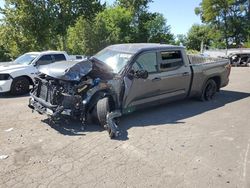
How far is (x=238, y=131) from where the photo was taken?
7.04 m

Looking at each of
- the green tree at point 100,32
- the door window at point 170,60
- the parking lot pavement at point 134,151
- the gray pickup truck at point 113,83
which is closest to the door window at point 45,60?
the parking lot pavement at point 134,151

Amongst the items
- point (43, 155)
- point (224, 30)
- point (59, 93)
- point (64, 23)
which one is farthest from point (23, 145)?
point (224, 30)

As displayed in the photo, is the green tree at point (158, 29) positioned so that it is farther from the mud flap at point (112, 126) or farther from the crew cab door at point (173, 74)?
the mud flap at point (112, 126)

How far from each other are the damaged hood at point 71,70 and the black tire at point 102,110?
26.0 inches

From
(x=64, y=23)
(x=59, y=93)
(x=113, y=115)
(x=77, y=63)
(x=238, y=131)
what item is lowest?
(x=238, y=131)

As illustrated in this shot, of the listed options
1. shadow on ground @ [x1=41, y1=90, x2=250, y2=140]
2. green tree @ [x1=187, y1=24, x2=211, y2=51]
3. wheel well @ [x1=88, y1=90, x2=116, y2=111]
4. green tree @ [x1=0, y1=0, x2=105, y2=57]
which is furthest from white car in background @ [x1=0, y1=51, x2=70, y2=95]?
green tree @ [x1=187, y1=24, x2=211, y2=51]

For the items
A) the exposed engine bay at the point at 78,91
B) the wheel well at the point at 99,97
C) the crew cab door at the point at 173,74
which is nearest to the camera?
the exposed engine bay at the point at 78,91

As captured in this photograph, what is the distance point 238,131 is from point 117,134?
258 centimetres

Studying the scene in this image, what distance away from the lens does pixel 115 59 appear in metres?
7.90

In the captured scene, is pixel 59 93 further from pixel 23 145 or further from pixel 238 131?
pixel 238 131

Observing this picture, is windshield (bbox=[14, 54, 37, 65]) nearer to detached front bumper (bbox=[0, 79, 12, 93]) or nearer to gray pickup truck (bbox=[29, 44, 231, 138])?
detached front bumper (bbox=[0, 79, 12, 93])

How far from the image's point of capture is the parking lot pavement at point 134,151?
469cm

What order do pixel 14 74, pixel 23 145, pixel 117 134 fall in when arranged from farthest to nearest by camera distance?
pixel 14 74 < pixel 117 134 < pixel 23 145

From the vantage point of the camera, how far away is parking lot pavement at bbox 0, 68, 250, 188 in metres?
4.69
